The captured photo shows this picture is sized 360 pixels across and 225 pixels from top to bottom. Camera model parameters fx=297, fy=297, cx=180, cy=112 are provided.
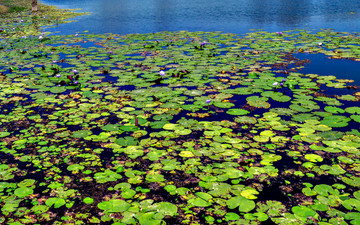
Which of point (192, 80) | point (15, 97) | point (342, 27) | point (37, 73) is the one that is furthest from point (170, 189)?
point (342, 27)

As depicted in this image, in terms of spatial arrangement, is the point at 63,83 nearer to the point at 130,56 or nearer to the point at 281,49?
the point at 130,56

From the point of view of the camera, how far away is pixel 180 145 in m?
4.22

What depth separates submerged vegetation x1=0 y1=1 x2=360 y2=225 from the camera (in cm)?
305

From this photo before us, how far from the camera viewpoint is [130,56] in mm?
9742

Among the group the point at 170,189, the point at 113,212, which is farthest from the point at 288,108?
the point at 113,212

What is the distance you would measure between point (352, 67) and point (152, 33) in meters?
9.42

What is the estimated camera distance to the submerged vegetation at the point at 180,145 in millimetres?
3047

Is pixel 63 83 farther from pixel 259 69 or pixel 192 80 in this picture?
pixel 259 69

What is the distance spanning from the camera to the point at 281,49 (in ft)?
32.4

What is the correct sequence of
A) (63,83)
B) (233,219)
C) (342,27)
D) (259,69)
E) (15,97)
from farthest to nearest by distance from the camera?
1. (342,27)
2. (259,69)
3. (63,83)
4. (15,97)
5. (233,219)

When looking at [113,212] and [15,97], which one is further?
[15,97]

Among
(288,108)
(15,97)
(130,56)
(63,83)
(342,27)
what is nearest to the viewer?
(288,108)

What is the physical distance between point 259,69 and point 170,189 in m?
5.23

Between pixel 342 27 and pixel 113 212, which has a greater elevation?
pixel 342 27
